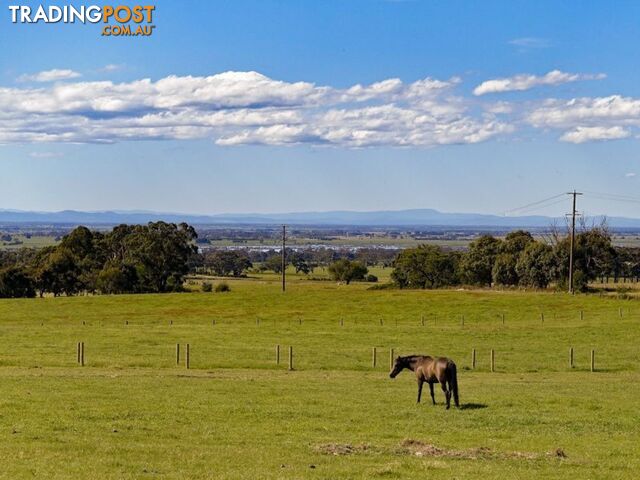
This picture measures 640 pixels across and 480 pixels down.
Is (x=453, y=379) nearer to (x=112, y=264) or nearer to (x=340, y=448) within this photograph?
(x=340, y=448)

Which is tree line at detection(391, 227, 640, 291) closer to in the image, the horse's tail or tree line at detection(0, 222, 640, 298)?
tree line at detection(0, 222, 640, 298)

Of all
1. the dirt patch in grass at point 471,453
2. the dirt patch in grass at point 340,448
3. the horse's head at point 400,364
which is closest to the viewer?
the dirt patch in grass at point 471,453

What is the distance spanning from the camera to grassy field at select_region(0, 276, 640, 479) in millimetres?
20453

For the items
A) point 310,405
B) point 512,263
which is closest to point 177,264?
point 512,263

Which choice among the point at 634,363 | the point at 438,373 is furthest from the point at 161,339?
the point at 438,373

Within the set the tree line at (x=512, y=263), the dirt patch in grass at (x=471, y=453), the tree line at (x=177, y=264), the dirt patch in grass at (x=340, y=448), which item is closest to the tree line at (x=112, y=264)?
the tree line at (x=177, y=264)

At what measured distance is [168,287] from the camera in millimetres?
141000

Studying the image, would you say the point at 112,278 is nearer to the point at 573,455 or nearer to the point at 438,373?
the point at 438,373

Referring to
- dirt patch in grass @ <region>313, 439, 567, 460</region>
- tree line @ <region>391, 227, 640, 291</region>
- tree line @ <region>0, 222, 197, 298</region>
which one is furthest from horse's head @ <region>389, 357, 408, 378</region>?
tree line @ <region>0, 222, 197, 298</region>

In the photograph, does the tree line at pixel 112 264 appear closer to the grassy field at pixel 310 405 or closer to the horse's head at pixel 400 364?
the grassy field at pixel 310 405

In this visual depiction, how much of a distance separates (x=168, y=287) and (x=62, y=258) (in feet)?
55.2

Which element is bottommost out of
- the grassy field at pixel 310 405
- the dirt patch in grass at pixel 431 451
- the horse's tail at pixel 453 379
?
the grassy field at pixel 310 405

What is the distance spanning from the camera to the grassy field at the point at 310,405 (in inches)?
805

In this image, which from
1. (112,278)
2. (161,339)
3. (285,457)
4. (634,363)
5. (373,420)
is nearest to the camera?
(285,457)
